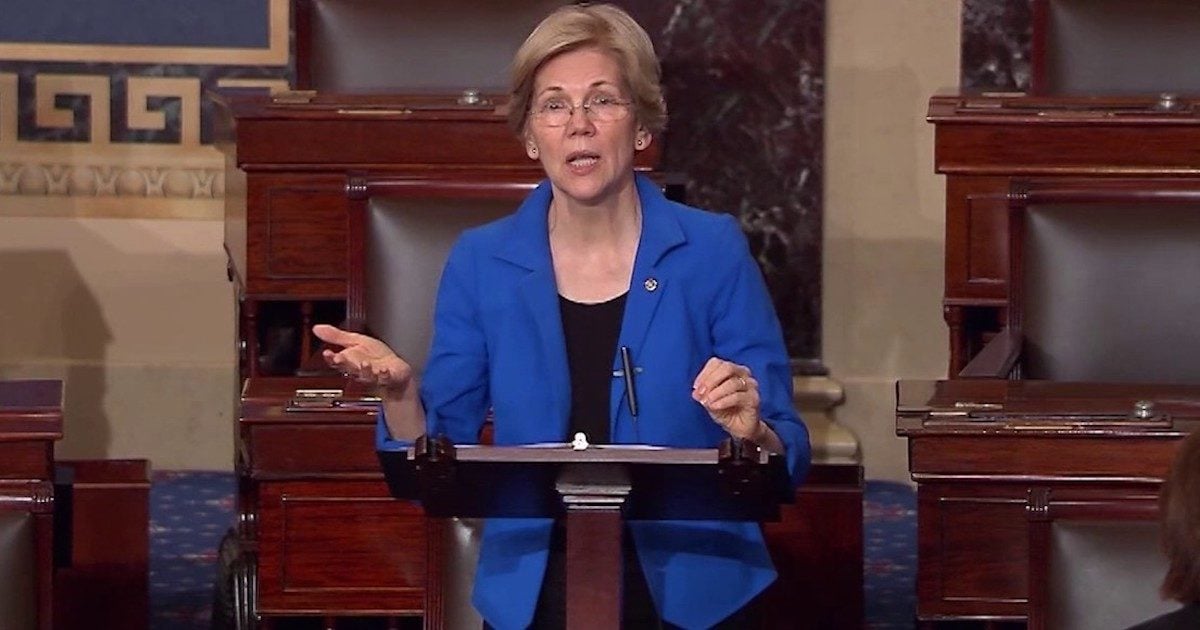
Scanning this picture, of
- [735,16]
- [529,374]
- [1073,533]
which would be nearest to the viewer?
[529,374]

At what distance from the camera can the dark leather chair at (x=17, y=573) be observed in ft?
12.0

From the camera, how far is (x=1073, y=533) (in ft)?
11.6

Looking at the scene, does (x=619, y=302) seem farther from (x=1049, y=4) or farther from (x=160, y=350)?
(x=160, y=350)

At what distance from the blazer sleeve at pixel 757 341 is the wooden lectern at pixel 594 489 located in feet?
0.73

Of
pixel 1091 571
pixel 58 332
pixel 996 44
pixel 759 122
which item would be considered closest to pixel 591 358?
pixel 1091 571

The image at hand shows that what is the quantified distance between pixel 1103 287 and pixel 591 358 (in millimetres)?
2043

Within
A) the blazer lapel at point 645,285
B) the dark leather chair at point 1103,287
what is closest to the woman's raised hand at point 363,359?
the blazer lapel at point 645,285

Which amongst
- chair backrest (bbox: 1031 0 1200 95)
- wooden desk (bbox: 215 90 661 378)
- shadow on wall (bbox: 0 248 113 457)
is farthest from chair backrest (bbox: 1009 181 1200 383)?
shadow on wall (bbox: 0 248 113 457)

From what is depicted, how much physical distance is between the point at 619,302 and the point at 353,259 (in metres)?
1.87

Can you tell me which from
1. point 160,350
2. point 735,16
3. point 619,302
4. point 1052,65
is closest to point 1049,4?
point 1052,65

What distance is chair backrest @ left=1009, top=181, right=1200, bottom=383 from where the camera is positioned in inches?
195

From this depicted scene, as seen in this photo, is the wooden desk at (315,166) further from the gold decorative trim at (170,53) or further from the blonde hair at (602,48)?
the blonde hair at (602,48)

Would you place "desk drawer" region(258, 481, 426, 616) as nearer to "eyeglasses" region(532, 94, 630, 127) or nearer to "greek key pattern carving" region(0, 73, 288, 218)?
"eyeglasses" region(532, 94, 630, 127)

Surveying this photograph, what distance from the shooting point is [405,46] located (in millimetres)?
6309
